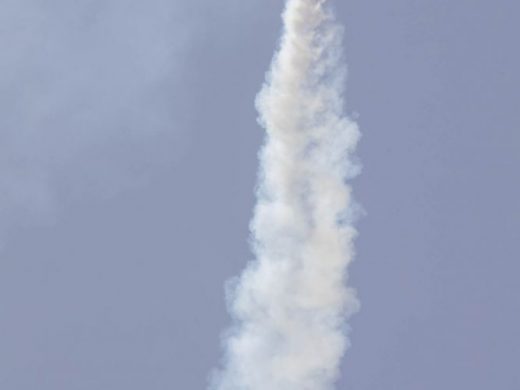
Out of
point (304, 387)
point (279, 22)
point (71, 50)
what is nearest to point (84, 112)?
point (71, 50)

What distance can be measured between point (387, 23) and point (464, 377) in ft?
37.4

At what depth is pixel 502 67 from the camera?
59156 millimetres

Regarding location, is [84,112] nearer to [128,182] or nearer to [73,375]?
[128,182]

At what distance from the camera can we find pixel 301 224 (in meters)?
57.7

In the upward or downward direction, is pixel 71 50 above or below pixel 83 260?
above

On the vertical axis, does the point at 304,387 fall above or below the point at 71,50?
below

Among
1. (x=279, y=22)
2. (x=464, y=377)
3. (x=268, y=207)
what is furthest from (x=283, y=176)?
(x=464, y=377)

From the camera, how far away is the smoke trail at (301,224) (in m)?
57.0

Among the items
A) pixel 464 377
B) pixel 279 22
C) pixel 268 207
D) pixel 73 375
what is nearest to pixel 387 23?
pixel 279 22

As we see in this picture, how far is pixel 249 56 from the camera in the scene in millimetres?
59781

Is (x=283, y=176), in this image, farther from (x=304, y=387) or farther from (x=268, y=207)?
(x=304, y=387)

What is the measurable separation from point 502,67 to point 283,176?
7.87 metres

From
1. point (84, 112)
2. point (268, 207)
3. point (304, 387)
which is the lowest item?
point (304, 387)

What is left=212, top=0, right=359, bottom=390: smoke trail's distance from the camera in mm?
57000
